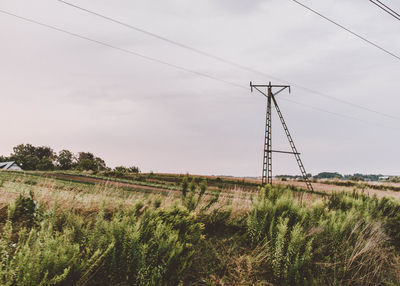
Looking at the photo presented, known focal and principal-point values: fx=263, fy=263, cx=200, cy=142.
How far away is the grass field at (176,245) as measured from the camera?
3902 millimetres

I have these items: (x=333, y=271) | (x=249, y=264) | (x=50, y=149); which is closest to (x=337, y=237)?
(x=333, y=271)

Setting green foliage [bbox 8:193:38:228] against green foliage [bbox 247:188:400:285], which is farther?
green foliage [bbox 247:188:400:285]

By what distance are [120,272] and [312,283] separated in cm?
392

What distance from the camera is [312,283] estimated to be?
18.0ft

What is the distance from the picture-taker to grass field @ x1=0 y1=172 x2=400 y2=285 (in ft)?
12.8

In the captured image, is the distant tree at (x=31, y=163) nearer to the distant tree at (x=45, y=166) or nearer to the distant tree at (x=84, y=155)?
the distant tree at (x=45, y=166)

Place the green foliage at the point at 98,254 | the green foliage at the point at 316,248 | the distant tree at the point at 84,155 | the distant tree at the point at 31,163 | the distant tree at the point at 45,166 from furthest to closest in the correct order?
the distant tree at the point at 84,155 < the distant tree at the point at 31,163 < the distant tree at the point at 45,166 < the green foliage at the point at 316,248 < the green foliage at the point at 98,254

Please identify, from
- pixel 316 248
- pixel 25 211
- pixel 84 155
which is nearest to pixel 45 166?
pixel 84 155

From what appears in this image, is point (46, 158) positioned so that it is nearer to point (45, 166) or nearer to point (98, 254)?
point (45, 166)

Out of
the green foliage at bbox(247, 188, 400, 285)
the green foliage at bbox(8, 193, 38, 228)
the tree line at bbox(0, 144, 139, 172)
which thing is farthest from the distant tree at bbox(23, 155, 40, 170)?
the green foliage at bbox(247, 188, 400, 285)

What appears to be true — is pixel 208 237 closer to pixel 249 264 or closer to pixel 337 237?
pixel 249 264

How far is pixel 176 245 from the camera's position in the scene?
468 cm

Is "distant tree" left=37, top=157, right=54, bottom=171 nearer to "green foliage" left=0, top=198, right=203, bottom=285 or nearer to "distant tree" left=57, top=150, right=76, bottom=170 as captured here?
"distant tree" left=57, top=150, right=76, bottom=170

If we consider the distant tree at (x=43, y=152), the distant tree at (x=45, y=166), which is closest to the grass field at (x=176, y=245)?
the distant tree at (x=45, y=166)
